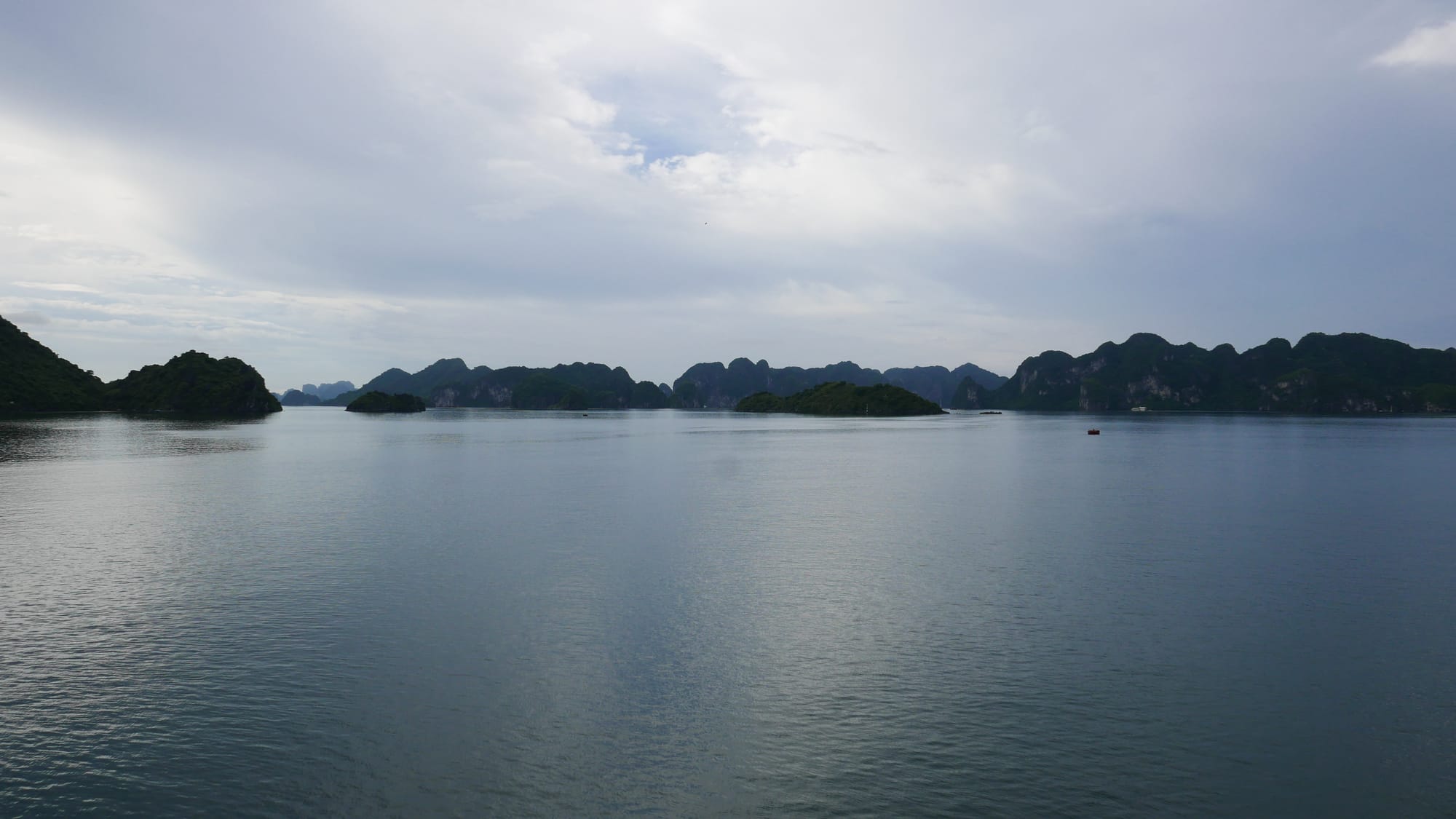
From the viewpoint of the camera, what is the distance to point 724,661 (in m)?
25.9

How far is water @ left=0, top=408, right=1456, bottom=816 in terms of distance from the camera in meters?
17.5

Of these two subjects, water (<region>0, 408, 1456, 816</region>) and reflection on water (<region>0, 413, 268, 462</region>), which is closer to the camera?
water (<region>0, 408, 1456, 816</region>)

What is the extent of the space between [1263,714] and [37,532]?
64.3m

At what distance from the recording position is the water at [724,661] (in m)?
17.5

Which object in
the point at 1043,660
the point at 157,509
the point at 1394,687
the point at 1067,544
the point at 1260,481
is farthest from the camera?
the point at 1260,481

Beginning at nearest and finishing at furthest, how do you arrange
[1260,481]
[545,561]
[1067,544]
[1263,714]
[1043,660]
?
1. [1263,714]
2. [1043,660]
3. [545,561]
4. [1067,544]
5. [1260,481]

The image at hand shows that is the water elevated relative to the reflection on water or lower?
lower

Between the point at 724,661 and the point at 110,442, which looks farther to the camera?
the point at 110,442

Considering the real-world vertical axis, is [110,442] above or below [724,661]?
above

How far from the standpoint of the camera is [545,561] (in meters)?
42.2

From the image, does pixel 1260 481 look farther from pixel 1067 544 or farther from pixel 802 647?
pixel 802 647

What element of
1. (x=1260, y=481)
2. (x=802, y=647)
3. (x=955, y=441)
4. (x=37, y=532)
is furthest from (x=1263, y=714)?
(x=955, y=441)

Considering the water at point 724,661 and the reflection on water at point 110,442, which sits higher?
the reflection on water at point 110,442

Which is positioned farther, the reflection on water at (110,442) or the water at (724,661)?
the reflection on water at (110,442)
